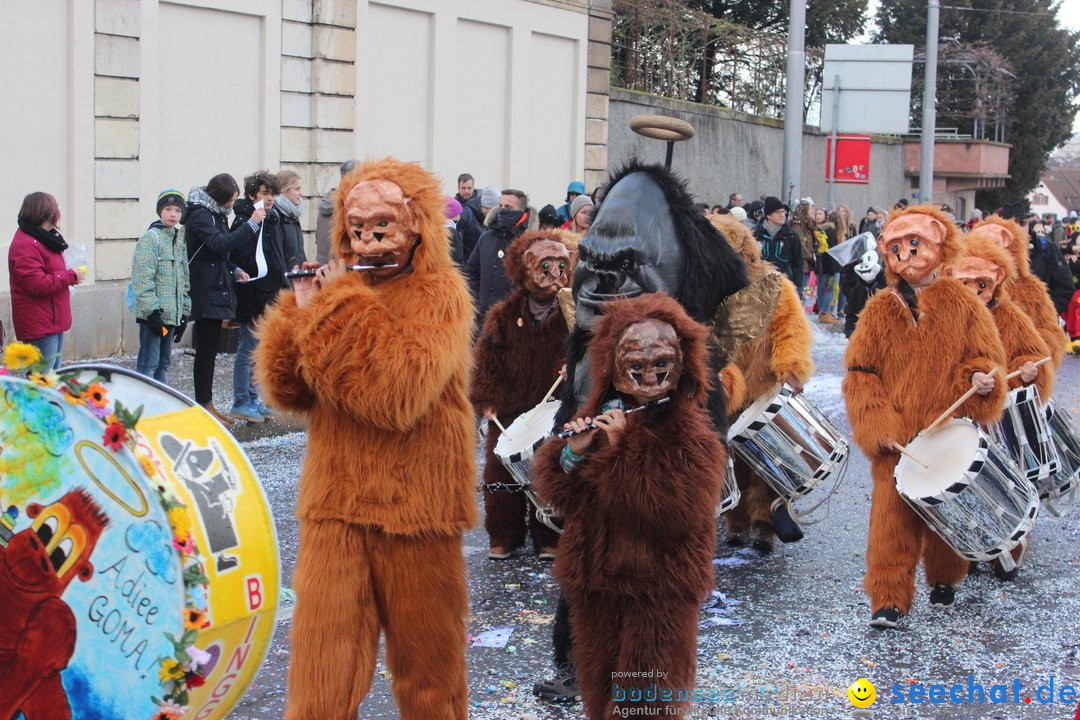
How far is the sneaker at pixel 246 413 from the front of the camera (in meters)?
10.4

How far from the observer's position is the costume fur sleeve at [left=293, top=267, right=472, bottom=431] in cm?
419

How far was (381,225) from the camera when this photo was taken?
14.6ft

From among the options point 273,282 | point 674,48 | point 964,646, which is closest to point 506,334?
point 964,646

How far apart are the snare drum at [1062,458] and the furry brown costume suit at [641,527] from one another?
403cm

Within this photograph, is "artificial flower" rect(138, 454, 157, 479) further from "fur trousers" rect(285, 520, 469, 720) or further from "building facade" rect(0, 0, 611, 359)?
"building facade" rect(0, 0, 611, 359)

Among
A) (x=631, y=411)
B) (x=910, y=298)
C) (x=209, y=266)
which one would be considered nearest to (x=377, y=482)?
(x=631, y=411)

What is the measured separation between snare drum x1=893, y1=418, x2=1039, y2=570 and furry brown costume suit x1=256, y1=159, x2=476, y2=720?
98.2 inches

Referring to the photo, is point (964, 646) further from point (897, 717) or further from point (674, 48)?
point (674, 48)

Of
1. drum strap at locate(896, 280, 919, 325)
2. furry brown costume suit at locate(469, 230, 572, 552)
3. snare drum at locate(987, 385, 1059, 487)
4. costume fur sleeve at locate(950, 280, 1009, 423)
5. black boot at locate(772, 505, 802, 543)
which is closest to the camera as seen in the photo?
costume fur sleeve at locate(950, 280, 1009, 423)

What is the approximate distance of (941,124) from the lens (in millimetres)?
45406

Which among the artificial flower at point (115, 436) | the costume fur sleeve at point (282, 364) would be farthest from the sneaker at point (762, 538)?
the artificial flower at point (115, 436)

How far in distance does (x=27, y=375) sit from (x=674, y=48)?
2378 centimetres

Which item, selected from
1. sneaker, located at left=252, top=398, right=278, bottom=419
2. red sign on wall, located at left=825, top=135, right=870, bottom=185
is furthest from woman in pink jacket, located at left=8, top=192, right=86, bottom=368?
red sign on wall, located at left=825, top=135, right=870, bottom=185

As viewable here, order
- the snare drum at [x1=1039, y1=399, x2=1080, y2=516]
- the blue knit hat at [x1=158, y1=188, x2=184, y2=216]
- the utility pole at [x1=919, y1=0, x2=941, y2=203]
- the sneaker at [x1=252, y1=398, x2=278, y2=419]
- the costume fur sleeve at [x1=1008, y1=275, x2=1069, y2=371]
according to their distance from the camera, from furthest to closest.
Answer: the utility pole at [x1=919, y1=0, x2=941, y2=203] → the sneaker at [x1=252, y1=398, x2=278, y2=419] → the blue knit hat at [x1=158, y1=188, x2=184, y2=216] → the costume fur sleeve at [x1=1008, y1=275, x2=1069, y2=371] → the snare drum at [x1=1039, y1=399, x2=1080, y2=516]
